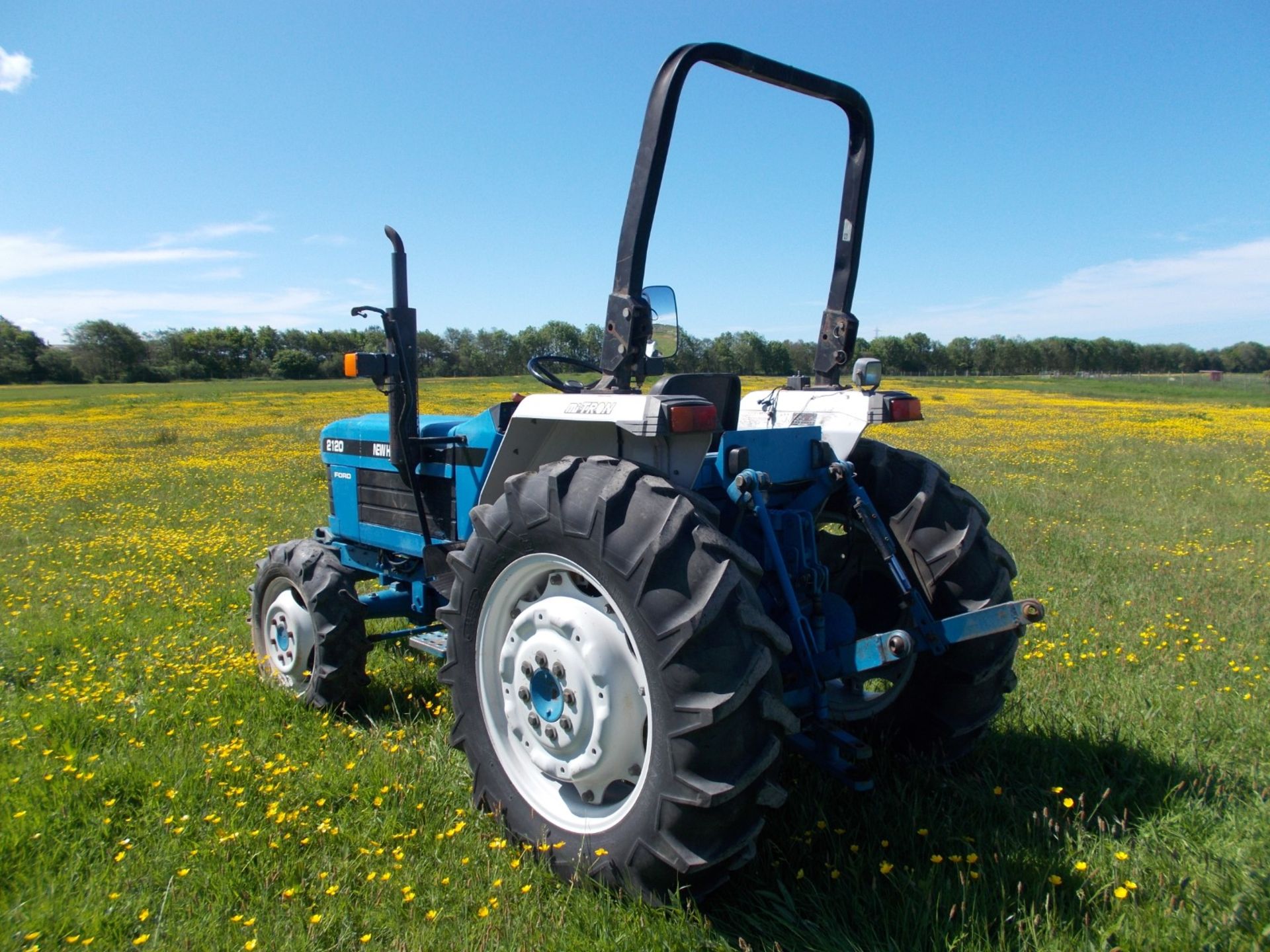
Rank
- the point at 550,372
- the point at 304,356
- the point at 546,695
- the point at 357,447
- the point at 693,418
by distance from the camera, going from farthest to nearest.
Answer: the point at 304,356 → the point at 357,447 → the point at 550,372 → the point at 546,695 → the point at 693,418

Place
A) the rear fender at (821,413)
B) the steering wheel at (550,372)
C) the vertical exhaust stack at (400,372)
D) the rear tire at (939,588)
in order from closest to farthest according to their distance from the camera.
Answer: the rear tire at (939,588) → the rear fender at (821,413) → the steering wheel at (550,372) → the vertical exhaust stack at (400,372)

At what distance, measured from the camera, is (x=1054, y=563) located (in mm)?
7340

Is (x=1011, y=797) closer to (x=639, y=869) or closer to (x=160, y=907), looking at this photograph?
(x=639, y=869)

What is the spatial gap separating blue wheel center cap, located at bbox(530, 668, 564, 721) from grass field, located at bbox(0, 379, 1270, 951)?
506 mm

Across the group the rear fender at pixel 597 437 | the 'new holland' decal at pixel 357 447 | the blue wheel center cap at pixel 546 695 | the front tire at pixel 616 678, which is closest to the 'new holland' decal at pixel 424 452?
the 'new holland' decal at pixel 357 447

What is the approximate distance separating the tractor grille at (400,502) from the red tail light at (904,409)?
230cm

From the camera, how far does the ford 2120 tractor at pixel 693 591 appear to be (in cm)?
242

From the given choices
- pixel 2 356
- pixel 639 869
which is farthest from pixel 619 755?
Answer: pixel 2 356

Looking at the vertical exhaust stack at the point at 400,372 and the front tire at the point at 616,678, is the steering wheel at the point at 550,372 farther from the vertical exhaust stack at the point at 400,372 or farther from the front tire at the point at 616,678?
the front tire at the point at 616,678

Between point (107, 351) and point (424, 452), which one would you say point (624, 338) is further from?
point (107, 351)

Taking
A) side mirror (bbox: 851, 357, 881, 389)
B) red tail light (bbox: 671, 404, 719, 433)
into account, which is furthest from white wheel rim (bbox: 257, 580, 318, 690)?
side mirror (bbox: 851, 357, 881, 389)

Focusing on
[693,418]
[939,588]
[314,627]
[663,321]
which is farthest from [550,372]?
[939,588]

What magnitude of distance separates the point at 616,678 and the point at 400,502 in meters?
2.57

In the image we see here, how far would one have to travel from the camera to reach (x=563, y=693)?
2.85 metres
